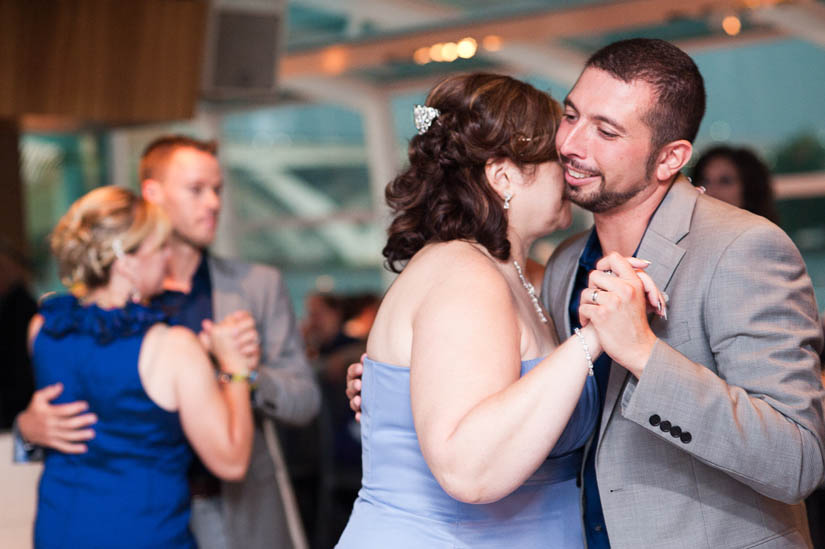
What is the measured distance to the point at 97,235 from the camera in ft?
7.66

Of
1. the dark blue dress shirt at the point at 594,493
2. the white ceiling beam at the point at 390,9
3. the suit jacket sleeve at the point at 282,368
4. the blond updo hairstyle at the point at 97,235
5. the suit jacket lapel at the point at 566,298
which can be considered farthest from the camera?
the white ceiling beam at the point at 390,9

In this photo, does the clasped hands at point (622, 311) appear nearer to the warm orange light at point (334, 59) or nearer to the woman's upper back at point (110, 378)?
the woman's upper back at point (110, 378)

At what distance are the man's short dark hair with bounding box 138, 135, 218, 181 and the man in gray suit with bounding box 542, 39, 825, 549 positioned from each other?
1537 mm

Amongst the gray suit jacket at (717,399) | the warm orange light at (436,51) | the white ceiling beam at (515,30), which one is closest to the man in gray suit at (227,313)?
the gray suit jacket at (717,399)

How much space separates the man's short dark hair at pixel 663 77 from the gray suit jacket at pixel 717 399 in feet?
0.43

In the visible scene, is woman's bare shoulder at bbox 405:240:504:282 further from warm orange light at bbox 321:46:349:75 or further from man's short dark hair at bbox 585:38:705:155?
warm orange light at bbox 321:46:349:75

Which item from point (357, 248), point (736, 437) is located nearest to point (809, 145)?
point (357, 248)

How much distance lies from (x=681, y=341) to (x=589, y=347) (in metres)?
0.28

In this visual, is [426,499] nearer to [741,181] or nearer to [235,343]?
[235,343]

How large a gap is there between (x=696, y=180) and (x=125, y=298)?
7.01ft

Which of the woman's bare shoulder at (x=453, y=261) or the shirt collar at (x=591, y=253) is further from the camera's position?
the shirt collar at (x=591, y=253)

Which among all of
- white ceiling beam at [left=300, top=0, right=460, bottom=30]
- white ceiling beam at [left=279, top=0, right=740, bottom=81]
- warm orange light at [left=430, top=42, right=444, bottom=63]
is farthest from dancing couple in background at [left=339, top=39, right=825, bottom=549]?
white ceiling beam at [left=300, top=0, right=460, bottom=30]

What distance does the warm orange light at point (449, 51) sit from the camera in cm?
699

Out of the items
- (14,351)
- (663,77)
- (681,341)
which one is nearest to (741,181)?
(663,77)
